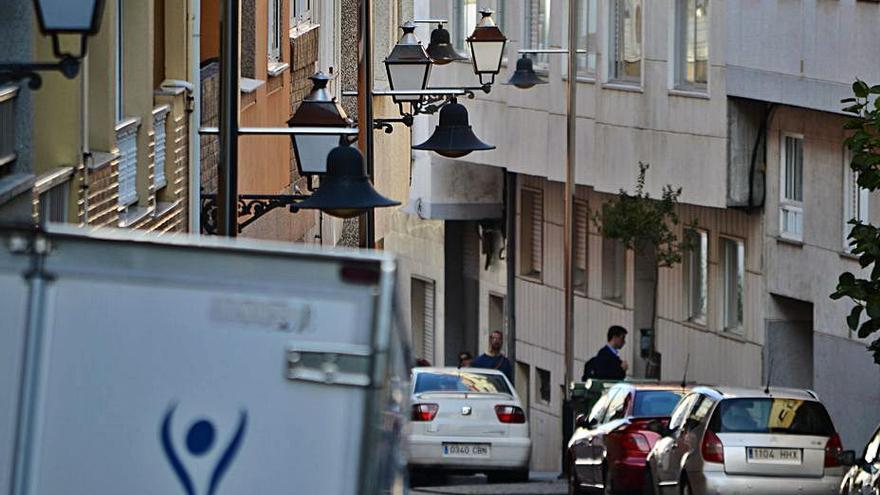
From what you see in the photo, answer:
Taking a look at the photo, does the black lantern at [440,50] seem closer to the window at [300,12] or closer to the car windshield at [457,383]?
the window at [300,12]

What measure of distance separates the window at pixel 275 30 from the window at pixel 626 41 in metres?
10.2

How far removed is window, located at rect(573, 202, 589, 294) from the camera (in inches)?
1762

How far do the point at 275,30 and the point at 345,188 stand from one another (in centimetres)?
1492

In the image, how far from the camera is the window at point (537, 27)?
44.5 m

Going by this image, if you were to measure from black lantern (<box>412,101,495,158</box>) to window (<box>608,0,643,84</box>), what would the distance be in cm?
1611

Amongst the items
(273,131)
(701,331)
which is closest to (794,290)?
(701,331)

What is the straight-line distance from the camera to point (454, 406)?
28.6 m

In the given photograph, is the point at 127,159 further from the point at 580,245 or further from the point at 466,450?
the point at 580,245

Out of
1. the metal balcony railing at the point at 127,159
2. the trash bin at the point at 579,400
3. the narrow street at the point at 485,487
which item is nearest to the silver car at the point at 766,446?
the narrow street at the point at 485,487

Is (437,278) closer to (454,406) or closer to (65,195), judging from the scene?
(454,406)

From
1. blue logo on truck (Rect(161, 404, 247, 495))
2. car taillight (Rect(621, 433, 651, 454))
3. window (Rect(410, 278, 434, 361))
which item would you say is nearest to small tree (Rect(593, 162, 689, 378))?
car taillight (Rect(621, 433, 651, 454))

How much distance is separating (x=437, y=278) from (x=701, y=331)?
538 inches

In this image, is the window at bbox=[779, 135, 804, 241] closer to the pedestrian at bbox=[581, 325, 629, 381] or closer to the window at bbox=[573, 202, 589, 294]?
the pedestrian at bbox=[581, 325, 629, 381]

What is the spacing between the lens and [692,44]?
3856 cm
